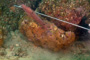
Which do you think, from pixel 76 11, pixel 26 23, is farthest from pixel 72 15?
pixel 26 23

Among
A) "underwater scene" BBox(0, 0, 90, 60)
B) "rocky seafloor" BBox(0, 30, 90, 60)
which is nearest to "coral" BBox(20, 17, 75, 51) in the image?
"underwater scene" BBox(0, 0, 90, 60)

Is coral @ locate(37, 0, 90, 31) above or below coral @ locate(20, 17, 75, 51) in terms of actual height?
above

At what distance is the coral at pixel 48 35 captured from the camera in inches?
146

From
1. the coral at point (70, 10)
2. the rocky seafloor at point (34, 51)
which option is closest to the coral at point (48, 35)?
the rocky seafloor at point (34, 51)

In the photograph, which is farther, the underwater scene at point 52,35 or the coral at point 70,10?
the coral at point 70,10

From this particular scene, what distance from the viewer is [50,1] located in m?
4.18

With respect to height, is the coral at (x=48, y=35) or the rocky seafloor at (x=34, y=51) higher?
the coral at (x=48, y=35)

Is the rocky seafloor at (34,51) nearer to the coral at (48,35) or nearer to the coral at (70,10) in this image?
the coral at (48,35)

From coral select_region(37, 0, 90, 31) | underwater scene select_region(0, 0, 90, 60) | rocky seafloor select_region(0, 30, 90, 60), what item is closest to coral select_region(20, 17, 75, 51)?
underwater scene select_region(0, 0, 90, 60)

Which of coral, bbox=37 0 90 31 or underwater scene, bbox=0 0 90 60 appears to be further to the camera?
coral, bbox=37 0 90 31

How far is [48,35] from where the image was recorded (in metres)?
3.71

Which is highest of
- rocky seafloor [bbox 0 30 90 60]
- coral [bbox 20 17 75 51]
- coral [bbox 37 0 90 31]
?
coral [bbox 37 0 90 31]

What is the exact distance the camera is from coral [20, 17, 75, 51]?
3697mm

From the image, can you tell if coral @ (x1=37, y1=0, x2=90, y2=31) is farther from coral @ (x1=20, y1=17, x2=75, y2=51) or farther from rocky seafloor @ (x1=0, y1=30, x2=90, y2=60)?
rocky seafloor @ (x1=0, y1=30, x2=90, y2=60)
